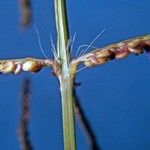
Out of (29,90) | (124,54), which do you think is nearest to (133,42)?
(124,54)

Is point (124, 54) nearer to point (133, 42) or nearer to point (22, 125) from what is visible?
point (133, 42)

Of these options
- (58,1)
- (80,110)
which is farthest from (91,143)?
(58,1)

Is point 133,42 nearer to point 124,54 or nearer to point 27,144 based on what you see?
point 124,54

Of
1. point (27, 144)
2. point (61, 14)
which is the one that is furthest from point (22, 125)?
point (61, 14)

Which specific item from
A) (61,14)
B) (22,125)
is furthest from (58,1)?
(22,125)

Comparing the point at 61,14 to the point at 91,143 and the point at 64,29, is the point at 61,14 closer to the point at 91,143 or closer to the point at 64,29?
the point at 64,29

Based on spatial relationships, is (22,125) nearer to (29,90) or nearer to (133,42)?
(29,90)

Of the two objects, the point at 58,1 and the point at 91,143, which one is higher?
the point at 58,1
